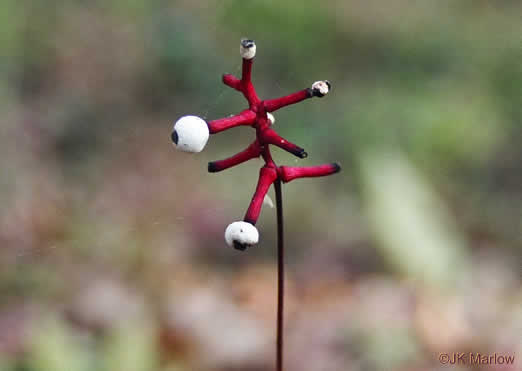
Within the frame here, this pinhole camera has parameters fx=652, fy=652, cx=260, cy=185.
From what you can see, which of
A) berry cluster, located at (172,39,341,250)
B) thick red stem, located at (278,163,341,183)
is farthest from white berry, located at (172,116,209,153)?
thick red stem, located at (278,163,341,183)

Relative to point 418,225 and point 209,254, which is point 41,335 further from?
point 418,225

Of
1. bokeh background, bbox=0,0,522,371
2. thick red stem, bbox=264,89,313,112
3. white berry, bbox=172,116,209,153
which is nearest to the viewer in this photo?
white berry, bbox=172,116,209,153

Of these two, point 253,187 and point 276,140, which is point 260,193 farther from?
point 253,187

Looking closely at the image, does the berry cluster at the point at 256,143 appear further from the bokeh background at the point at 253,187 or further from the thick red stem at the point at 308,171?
the bokeh background at the point at 253,187

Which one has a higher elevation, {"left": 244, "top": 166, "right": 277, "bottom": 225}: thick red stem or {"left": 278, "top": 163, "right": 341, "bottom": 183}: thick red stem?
{"left": 278, "top": 163, "right": 341, "bottom": 183}: thick red stem

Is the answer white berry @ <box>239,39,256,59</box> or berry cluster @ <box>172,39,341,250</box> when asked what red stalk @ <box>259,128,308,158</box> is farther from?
white berry @ <box>239,39,256,59</box>

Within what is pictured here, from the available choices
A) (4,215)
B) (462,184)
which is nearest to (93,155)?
(4,215)

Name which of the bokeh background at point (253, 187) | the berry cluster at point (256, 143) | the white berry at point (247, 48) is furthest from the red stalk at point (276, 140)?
the bokeh background at point (253, 187)
